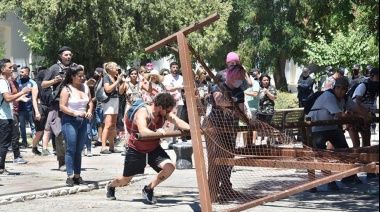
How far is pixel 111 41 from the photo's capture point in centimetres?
3075

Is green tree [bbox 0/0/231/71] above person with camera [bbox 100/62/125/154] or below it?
above

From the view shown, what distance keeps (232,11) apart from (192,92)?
116 feet

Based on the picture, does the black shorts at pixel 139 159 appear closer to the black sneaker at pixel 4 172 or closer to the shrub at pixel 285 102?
the black sneaker at pixel 4 172

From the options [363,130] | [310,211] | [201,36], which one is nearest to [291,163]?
[310,211]

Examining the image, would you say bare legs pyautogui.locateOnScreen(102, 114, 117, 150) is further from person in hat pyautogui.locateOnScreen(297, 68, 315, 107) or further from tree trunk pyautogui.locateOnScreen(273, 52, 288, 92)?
tree trunk pyautogui.locateOnScreen(273, 52, 288, 92)

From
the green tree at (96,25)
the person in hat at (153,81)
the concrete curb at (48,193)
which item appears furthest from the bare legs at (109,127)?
the green tree at (96,25)

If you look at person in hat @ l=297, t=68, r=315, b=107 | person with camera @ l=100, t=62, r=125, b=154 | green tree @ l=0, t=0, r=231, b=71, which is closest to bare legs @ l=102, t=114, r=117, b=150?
person with camera @ l=100, t=62, r=125, b=154

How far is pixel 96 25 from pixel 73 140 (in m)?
19.3

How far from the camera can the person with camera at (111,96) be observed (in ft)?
52.3

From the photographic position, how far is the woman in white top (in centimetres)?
1159

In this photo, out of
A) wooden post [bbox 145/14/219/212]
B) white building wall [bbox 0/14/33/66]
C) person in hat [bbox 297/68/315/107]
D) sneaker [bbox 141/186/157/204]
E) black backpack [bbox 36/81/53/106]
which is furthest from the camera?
white building wall [bbox 0/14/33/66]

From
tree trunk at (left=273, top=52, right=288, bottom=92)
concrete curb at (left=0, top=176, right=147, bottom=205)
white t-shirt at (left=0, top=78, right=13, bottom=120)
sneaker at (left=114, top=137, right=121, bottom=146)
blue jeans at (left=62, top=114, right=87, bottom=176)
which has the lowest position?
concrete curb at (left=0, top=176, right=147, bottom=205)

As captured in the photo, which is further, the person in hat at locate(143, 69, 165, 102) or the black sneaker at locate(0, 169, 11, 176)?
the person in hat at locate(143, 69, 165, 102)

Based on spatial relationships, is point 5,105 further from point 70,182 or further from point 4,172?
point 70,182
